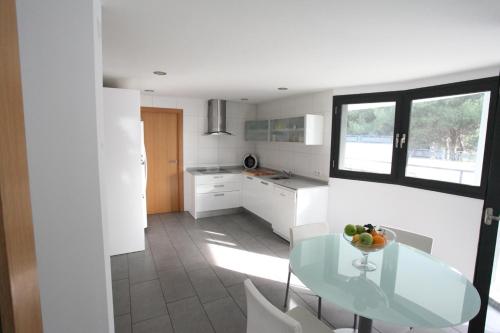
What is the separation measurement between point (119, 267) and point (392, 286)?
110 inches

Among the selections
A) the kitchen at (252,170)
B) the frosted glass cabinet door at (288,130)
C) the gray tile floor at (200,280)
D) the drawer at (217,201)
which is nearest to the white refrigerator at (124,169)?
the kitchen at (252,170)

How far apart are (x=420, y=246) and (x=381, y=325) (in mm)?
723

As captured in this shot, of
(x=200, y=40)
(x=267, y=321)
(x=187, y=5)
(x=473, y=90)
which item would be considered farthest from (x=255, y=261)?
(x=473, y=90)

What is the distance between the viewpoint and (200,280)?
8.71ft

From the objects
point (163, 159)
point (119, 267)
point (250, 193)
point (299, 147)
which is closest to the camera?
point (119, 267)

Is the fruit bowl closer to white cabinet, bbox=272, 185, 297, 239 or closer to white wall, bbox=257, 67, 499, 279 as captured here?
white wall, bbox=257, 67, 499, 279

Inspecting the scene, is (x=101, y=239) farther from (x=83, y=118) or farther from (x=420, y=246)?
(x=420, y=246)

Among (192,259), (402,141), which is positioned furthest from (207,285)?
(402,141)

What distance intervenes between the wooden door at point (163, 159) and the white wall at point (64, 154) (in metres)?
3.66

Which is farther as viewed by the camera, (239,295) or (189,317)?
(239,295)

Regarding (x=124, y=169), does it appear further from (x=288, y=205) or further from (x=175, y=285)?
(x=288, y=205)

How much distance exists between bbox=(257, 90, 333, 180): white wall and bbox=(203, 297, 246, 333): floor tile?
234 cm

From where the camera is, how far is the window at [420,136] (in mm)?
2471

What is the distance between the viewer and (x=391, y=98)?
10.4 ft
